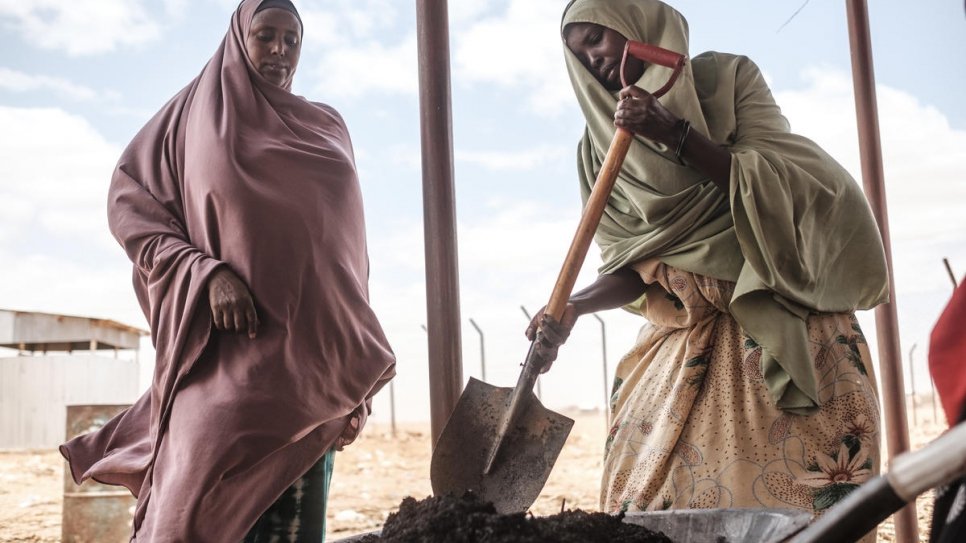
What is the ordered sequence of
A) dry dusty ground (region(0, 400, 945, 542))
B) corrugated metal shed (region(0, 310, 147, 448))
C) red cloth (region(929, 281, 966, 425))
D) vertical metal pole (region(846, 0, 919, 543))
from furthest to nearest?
corrugated metal shed (region(0, 310, 147, 448)) < dry dusty ground (region(0, 400, 945, 542)) < vertical metal pole (region(846, 0, 919, 543)) < red cloth (region(929, 281, 966, 425))

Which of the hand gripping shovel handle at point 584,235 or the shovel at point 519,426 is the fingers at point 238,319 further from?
the hand gripping shovel handle at point 584,235

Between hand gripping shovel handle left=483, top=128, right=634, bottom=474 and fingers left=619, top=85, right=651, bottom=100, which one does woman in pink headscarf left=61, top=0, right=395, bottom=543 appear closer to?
hand gripping shovel handle left=483, top=128, right=634, bottom=474

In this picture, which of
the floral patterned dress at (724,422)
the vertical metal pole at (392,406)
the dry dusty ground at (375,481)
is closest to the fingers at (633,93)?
the floral patterned dress at (724,422)

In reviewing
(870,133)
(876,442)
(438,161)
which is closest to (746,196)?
(876,442)

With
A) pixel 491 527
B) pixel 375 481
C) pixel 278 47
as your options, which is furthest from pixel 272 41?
pixel 375 481

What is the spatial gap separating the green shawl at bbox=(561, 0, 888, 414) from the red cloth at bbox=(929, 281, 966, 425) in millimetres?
845

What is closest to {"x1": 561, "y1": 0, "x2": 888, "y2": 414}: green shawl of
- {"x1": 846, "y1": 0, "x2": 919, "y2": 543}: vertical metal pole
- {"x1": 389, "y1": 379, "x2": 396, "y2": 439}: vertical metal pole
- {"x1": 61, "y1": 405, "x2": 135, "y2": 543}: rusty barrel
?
{"x1": 846, "y1": 0, "x2": 919, "y2": 543}: vertical metal pole

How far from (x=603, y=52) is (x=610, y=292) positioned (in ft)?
2.00

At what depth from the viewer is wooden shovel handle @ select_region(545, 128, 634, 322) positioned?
1.89m

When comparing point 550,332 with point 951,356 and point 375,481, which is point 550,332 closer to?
point 951,356

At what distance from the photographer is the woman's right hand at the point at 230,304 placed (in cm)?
214

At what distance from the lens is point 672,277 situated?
1.99 meters

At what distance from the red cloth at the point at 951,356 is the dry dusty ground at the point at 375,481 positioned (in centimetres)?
456

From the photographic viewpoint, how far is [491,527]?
1165 millimetres
